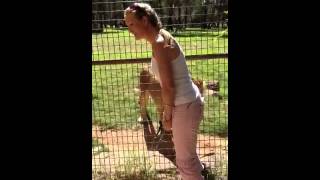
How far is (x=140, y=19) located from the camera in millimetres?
2486

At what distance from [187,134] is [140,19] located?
697 millimetres

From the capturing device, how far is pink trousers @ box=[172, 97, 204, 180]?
2.56 meters

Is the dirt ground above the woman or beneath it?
beneath

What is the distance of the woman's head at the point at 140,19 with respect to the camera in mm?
2477

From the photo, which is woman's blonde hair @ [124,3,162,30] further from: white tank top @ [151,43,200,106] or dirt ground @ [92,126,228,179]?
dirt ground @ [92,126,228,179]

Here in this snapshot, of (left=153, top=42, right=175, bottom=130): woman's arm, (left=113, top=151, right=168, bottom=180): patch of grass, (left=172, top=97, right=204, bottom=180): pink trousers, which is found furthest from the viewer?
(left=113, top=151, right=168, bottom=180): patch of grass

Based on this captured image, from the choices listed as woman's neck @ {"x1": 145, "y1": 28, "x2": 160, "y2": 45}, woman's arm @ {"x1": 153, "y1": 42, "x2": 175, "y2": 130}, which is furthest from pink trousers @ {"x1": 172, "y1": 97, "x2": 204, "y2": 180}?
woman's neck @ {"x1": 145, "y1": 28, "x2": 160, "y2": 45}

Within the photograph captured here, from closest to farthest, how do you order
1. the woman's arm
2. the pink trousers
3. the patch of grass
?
1. the woman's arm
2. the pink trousers
3. the patch of grass

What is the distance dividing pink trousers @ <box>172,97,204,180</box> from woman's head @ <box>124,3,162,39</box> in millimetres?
471
